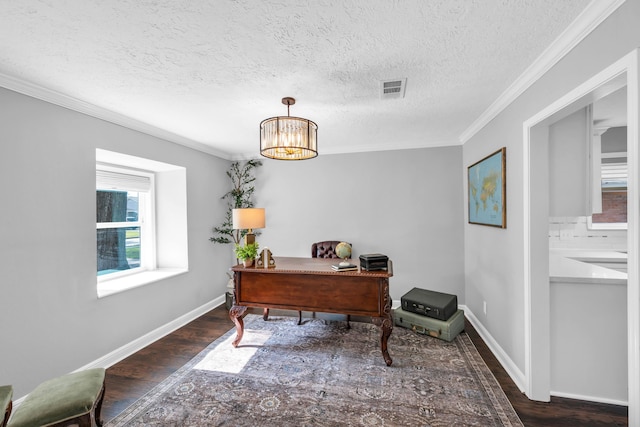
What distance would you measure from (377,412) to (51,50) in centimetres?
312

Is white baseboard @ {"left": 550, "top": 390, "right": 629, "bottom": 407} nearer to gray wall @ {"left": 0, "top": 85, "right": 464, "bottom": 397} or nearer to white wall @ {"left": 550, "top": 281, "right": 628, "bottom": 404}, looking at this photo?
white wall @ {"left": 550, "top": 281, "right": 628, "bottom": 404}

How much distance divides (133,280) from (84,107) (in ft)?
6.26

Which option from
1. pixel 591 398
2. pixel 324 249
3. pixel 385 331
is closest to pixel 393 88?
pixel 385 331

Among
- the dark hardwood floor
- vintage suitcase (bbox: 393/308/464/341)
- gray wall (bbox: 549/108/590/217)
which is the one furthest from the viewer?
vintage suitcase (bbox: 393/308/464/341)

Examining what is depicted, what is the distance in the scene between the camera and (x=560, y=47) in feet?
5.24

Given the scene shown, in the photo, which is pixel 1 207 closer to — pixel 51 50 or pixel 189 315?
pixel 51 50

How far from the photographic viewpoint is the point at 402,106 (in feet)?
8.54

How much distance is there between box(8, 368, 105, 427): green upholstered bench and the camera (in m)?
1.39

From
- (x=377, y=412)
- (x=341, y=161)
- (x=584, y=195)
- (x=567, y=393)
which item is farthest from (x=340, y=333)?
(x=584, y=195)

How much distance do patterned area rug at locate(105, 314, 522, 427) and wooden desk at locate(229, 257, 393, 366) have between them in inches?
11.0

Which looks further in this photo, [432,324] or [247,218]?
[432,324]

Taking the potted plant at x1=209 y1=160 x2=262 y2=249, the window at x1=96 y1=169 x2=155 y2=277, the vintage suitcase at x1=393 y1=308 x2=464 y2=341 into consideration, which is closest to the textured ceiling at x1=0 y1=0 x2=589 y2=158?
the window at x1=96 y1=169 x2=155 y2=277

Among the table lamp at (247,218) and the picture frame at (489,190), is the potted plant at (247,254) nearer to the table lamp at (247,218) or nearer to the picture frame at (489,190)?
the table lamp at (247,218)

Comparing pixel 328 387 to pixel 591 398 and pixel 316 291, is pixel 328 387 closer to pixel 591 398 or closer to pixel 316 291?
pixel 316 291
